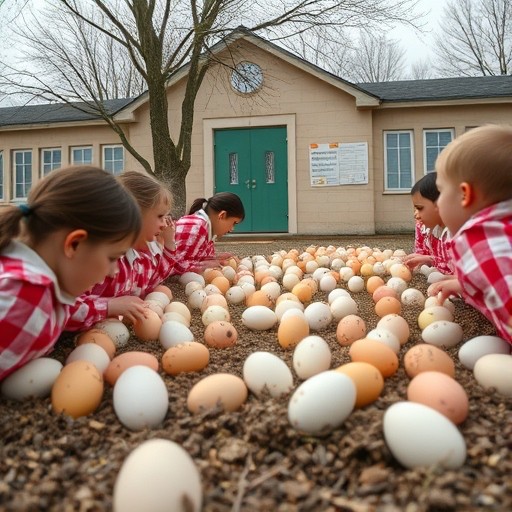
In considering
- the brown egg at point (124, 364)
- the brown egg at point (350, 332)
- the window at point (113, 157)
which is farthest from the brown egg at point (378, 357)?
the window at point (113, 157)

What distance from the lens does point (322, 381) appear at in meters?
1.24

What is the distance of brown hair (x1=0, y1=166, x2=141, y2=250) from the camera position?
1.54 metres

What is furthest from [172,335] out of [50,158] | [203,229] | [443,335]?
[50,158]

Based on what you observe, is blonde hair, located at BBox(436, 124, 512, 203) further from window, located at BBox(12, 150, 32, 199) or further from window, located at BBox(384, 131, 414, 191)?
window, located at BBox(12, 150, 32, 199)

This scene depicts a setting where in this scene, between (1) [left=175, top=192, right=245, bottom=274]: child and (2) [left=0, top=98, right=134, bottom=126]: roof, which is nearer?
(1) [left=175, top=192, right=245, bottom=274]: child

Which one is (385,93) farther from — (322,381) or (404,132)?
(322,381)

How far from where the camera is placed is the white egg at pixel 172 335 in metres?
2.10

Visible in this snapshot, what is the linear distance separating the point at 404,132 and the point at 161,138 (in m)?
5.27

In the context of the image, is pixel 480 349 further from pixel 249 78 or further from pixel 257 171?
pixel 249 78

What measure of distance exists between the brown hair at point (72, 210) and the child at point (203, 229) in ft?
7.29

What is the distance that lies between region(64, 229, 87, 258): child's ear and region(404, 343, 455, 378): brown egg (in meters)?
1.14

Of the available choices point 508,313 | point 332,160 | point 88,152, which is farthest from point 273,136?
point 508,313

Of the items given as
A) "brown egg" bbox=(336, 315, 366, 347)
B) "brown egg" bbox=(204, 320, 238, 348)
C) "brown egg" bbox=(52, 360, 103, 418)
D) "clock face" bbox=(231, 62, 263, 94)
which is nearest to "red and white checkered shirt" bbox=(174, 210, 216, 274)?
"brown egg" bbox=(204, 320, 238, 348)

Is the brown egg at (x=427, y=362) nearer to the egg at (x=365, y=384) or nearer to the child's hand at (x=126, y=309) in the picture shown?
the egg at (x=365, y=384)
